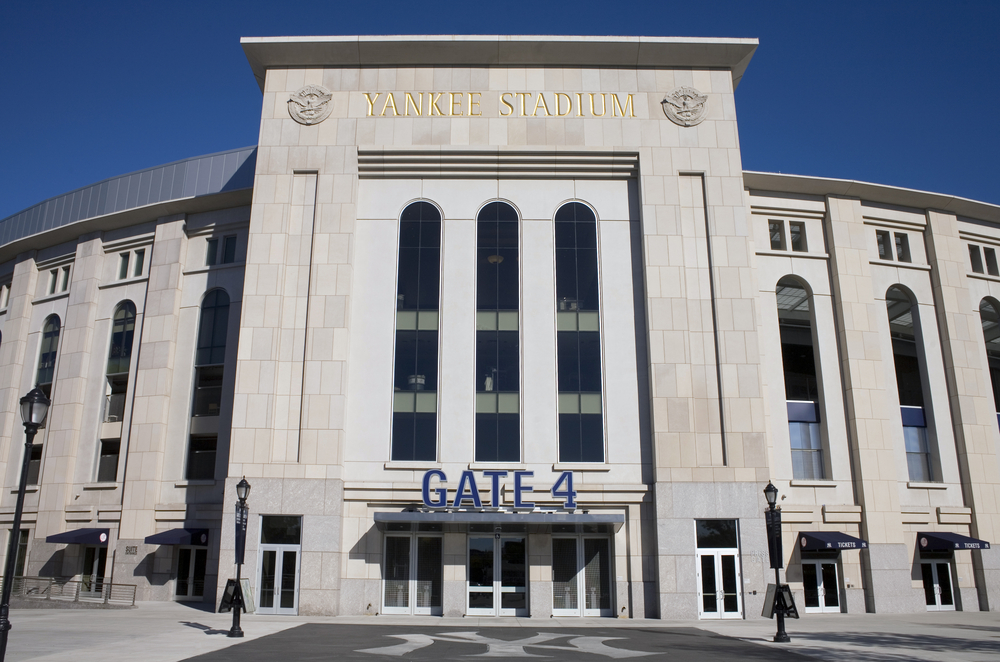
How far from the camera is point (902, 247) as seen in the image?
34.0 m

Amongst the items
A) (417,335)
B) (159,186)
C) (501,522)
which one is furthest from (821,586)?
(159,186)

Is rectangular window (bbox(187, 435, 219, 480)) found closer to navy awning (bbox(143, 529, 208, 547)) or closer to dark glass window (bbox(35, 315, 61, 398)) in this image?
navy awning (bbox(143, 529, 208, 547))

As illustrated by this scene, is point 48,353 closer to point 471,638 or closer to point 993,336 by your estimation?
point 471,638

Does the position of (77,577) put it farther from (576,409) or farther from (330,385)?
(576,409)

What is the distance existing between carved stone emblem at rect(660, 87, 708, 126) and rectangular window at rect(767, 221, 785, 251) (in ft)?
20.0

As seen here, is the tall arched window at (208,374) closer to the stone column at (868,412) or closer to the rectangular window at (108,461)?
the rectangular window at (108,461)

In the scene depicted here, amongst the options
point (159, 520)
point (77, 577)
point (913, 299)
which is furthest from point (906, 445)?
point (77, 577)

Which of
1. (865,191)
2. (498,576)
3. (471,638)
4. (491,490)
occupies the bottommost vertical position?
(471,638)

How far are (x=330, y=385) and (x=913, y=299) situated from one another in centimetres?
2600

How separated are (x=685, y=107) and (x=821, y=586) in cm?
2025

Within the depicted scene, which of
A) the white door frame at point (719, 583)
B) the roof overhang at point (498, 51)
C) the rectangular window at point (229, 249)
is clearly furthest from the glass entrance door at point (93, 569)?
the white door frame at point (719, 583)

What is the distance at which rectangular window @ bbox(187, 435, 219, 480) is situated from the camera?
32.3 metres

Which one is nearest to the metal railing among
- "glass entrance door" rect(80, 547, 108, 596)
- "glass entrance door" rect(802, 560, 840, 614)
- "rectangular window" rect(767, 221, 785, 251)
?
"glass entrance door" rect(80, 547, 108, 596)

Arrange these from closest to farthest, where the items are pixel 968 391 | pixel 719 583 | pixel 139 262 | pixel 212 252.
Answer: pixel 719 583
pixel 968 391
pixel 212 252
pixel 139 262
